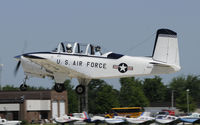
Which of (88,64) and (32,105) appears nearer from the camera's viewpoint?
(88,64)

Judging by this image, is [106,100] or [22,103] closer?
[22,103]

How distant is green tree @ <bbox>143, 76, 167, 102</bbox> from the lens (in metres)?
97.2

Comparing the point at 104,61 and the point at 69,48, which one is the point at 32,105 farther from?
the point at 104,61

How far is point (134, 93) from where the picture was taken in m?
74.9

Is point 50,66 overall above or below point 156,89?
above

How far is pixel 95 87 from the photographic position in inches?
3656

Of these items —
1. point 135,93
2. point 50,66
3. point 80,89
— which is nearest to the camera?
point 50,66

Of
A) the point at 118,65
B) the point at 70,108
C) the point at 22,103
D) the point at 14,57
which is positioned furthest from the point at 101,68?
the point at 70,108

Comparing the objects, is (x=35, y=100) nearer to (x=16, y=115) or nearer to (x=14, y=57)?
(x=16, y=115)

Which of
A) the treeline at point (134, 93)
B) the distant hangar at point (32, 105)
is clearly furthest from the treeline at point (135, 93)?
the distant hangar at point (32, 105)

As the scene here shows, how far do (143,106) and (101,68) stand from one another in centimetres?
5225

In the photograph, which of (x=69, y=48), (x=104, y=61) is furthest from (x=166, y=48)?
(x=69, y=48)

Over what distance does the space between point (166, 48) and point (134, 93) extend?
52.0m

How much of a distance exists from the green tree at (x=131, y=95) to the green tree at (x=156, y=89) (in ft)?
44.8
